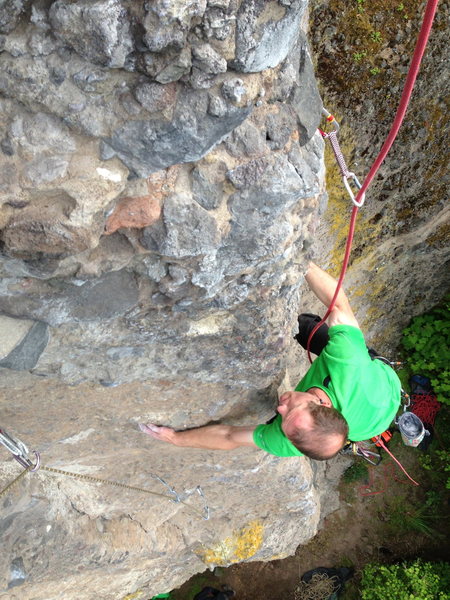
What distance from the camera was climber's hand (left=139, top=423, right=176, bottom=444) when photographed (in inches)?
104

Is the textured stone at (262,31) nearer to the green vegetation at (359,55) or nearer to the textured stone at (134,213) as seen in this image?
the textured stone at (134,213)

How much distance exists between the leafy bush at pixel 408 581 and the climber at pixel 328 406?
2.88 m

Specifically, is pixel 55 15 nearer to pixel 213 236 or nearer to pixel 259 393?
pixel 213 236

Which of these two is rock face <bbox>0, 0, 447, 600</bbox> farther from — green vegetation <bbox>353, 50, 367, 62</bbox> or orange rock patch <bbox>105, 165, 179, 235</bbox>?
green vegetation <bbox>353, 50, 367, 62</bbox>

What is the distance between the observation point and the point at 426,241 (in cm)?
406

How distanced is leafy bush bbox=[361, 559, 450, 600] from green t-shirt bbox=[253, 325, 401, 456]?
2.97 meters

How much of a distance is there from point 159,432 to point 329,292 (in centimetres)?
109

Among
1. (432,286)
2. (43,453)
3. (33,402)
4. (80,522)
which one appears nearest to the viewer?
(33,402)

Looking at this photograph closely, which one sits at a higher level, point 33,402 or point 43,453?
point 33,402

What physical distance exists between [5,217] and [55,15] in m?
0.49

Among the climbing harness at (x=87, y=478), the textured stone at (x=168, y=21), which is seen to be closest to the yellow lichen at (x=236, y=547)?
the climbing harness at (x=87, y=478)

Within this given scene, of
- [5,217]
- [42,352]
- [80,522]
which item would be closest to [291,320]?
[42,352]

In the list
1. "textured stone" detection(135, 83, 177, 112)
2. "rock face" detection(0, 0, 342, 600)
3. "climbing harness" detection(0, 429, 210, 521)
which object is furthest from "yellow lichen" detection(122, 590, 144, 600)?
"textured stone" detection(135, 83, 177, 112)

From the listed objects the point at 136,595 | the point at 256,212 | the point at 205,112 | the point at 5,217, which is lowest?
the point at 136,595
